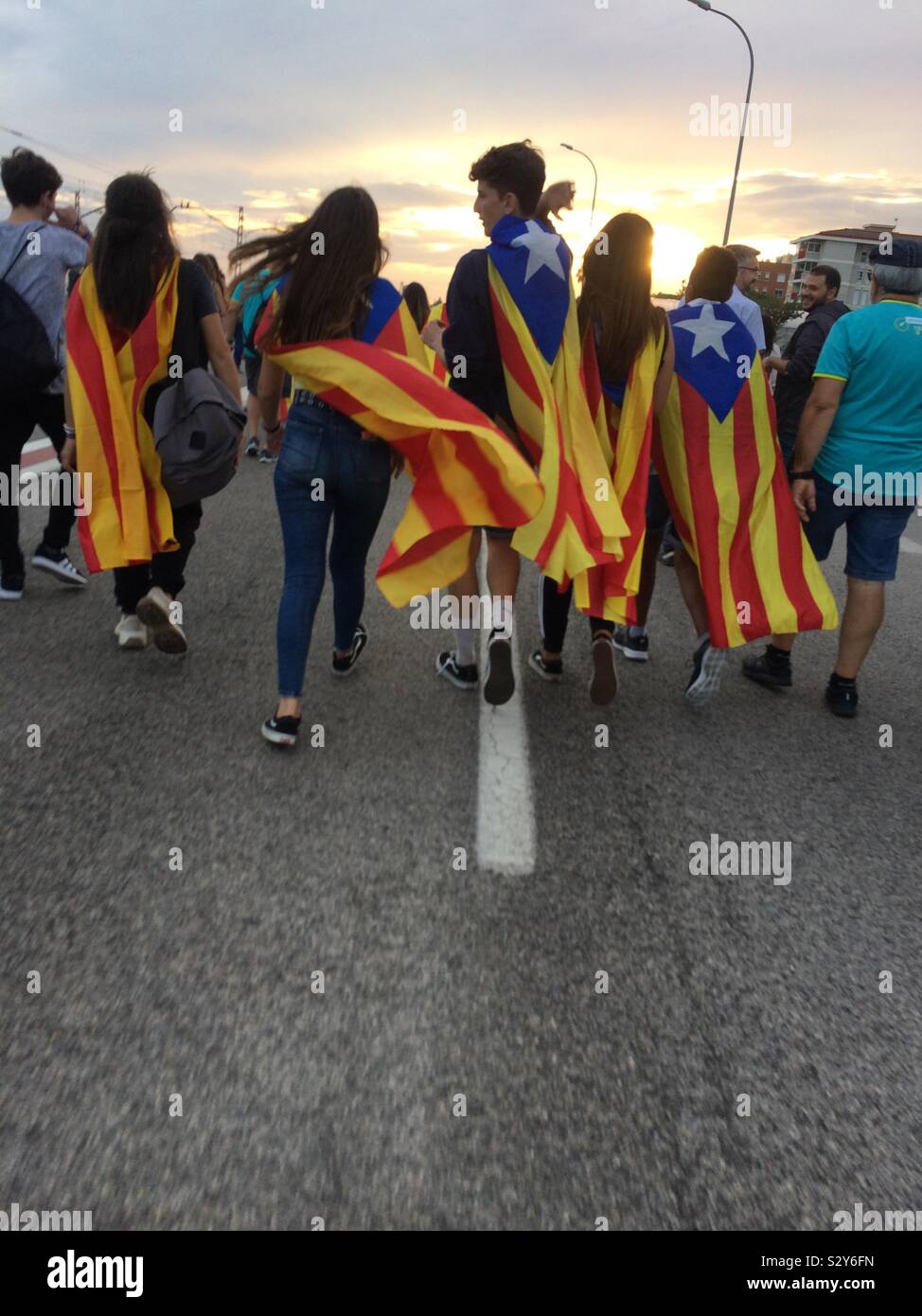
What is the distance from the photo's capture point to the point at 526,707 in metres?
4.52

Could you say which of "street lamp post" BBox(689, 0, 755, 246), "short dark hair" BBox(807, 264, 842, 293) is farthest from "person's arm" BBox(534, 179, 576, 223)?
"street lamp post" BBox(689, 0, 755, 246)

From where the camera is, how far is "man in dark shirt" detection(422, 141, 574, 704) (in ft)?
13.3

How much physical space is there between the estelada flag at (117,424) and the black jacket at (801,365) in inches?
163

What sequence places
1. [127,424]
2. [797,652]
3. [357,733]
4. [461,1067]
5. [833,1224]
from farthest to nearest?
[797,652]
[127,424]
[357,733]
[461,1067]
[833,1224]

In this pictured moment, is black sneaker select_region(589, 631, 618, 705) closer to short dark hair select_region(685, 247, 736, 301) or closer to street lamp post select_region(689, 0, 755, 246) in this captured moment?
short dark hair select_region(685, 247, 736, 301)

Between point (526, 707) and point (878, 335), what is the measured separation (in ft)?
7.36

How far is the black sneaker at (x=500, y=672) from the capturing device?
407 centimetres

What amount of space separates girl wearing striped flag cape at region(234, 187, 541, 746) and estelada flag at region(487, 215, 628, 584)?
10.4 inches

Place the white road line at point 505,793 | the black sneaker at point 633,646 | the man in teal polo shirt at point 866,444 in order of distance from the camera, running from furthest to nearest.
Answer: the black sneaker at point 633,646
the man in teal polo shirt at point 866,444
the white road line at point 505,793

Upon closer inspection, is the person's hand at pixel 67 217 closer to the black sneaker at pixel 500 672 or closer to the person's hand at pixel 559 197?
the person's hand at pixel 559 197

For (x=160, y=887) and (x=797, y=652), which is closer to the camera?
(x=160, y=887)

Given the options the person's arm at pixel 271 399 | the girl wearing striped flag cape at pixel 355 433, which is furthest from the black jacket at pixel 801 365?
the person's arm at pixel 271 399
